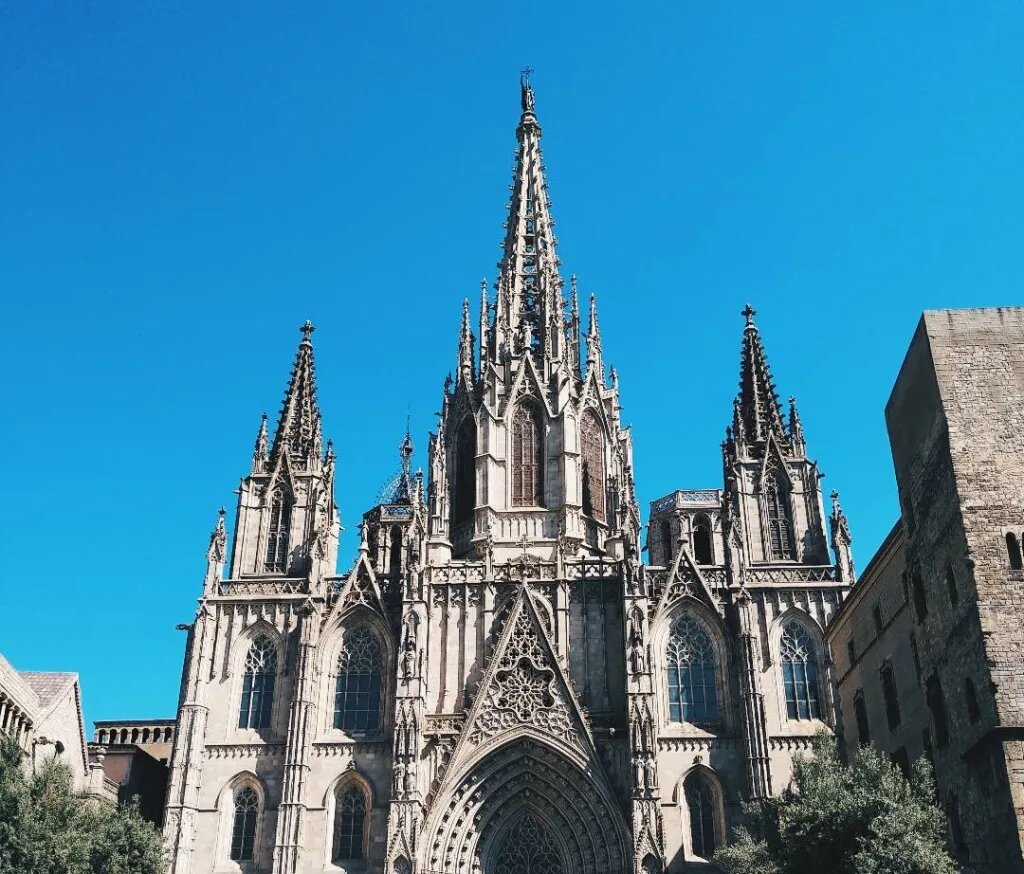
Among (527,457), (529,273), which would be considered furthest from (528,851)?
(529,273)

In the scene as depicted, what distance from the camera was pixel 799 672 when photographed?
4469cm

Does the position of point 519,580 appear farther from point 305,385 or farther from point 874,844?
point 874,844

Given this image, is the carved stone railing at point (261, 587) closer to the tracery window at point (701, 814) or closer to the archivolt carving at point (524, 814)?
the archivolt carving at point (524, 814)

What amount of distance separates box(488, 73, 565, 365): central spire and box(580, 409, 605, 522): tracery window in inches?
152

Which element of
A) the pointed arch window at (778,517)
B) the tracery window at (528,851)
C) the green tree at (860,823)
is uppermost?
the pointed arch window at (778,517)

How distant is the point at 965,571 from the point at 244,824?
1214 inches

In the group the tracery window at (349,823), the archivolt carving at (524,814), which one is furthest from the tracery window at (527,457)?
the tracery window at (349,823)

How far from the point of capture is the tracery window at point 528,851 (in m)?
42.7

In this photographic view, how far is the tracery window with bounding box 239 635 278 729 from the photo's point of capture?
4569 cm

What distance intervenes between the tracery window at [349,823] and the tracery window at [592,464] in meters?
16.3

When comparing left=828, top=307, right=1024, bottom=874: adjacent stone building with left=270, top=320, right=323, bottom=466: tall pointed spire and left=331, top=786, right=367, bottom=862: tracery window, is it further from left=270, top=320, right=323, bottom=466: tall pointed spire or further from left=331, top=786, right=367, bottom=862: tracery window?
left=270, top=320, right=323, bottom=466: tall pointed spire

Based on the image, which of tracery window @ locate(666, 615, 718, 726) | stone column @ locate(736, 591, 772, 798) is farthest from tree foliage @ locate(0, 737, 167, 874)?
stone column @ locate(736, 591, 772, 798)

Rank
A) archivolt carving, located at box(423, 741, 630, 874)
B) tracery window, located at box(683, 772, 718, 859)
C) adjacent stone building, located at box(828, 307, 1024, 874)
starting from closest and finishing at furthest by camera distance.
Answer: adjacent stone building, located at box(828, 307, 1024, 874) → archivolt carving, located at box(423, 741, 630, 874) → tracery window, located at box(683, 772, 718, 859)

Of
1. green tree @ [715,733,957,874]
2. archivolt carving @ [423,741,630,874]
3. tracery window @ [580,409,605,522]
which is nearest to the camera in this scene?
green tree @ [715,733,957,874]
